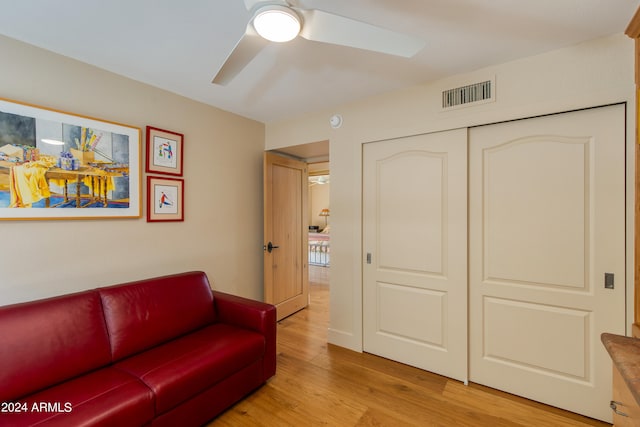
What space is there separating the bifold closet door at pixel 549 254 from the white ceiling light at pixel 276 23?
5.46 feet

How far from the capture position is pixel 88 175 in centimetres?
204

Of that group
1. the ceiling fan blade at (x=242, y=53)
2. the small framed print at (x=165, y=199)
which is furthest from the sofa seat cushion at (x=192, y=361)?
the ceiling fan blade at (x=242, y=53)

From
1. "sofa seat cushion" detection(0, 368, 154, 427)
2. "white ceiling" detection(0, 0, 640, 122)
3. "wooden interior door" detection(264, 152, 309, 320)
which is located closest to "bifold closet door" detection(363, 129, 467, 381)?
"white ceiling" detection(0, 0, 640, 122)

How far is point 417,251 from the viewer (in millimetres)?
2430

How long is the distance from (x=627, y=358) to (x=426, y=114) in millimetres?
1922

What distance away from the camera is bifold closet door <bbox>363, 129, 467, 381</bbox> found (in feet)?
7.36

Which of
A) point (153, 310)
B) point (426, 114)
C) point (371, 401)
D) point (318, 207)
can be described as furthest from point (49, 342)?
point (318, 207)

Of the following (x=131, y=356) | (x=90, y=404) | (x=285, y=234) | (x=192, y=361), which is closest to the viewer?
(x=90, y=404)

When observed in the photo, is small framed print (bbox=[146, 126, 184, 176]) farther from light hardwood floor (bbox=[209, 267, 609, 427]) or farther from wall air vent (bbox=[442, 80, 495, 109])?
wall air vent (bbox=[442, 80, 495, 109])

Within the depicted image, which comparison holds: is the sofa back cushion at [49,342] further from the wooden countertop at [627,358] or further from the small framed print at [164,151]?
the wooden countertop at [627,358]

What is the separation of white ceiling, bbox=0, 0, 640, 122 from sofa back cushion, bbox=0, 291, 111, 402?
163 centimetres

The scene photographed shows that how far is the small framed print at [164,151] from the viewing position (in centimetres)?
239

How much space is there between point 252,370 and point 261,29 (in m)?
2.14

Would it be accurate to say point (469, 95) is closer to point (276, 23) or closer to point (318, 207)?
point (276, 23)
